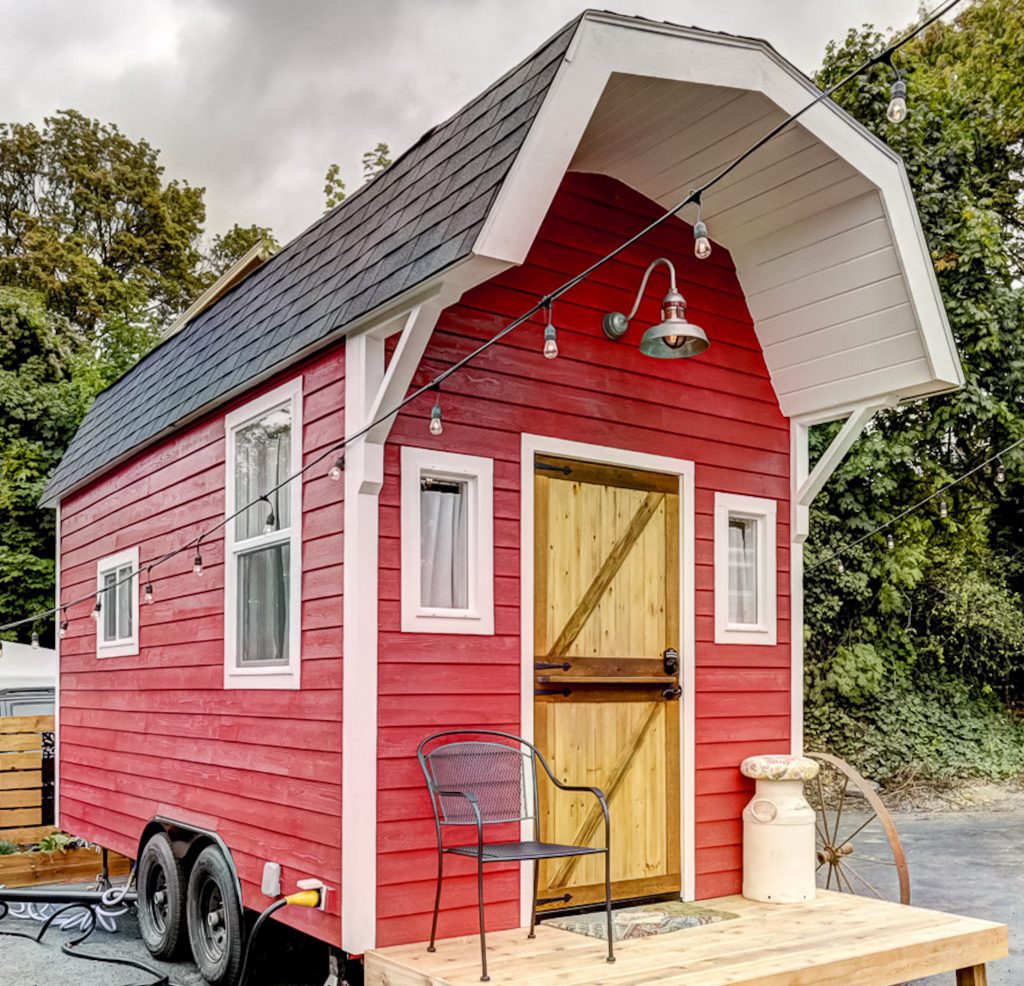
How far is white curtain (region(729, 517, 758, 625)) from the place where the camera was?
5.70 metres

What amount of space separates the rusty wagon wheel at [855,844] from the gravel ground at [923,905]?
0.73ft

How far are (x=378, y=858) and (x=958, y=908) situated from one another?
4.53 meters

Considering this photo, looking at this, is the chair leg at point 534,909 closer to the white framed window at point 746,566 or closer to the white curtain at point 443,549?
the white curtain at point 443,549

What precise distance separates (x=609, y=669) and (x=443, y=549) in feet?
3.36

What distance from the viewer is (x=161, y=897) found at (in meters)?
5.65

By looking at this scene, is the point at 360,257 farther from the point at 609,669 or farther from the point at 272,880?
the point at 272,880

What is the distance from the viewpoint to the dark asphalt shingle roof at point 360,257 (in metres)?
3.92

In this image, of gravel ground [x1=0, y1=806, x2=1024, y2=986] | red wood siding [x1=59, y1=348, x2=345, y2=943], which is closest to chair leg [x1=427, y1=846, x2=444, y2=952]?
red wood siding [x1=59, y1=348, x2=345, y2=943]

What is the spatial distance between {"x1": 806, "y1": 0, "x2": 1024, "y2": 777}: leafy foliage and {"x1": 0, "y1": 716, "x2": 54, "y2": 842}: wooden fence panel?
290 inches

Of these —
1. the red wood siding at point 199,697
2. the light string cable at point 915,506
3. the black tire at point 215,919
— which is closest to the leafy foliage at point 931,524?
the light string cable at point 915,506

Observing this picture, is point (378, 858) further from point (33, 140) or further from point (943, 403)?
point (33, 140)

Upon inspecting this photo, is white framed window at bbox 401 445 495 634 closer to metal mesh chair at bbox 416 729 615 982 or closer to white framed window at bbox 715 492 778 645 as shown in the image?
metal mesh chair at bbox 416 729 615 982

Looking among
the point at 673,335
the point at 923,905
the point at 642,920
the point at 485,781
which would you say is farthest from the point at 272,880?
the point at 923,905

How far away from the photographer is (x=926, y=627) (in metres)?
12.6
